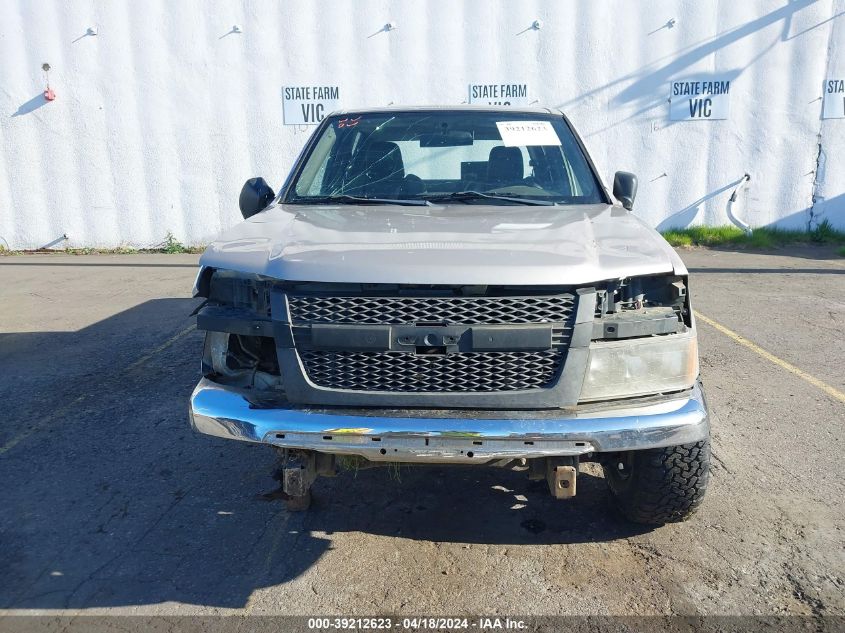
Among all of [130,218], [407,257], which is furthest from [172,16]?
[407,257]

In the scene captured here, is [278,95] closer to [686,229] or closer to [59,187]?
[59,187]

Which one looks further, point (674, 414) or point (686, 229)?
point (686, 229)

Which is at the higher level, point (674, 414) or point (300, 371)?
point (300, 371)

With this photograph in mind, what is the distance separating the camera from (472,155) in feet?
13.8

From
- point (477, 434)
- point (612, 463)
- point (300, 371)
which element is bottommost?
point (612, 463)

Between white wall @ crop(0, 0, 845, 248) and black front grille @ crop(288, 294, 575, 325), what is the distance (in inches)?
370

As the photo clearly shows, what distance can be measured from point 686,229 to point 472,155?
8807mm

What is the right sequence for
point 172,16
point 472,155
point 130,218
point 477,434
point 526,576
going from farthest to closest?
1. point 130,218
2. point 172,16
3. point 472,155
4. point 526,576
5. point 477,434

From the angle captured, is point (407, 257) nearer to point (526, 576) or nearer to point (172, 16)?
point (526, 576)

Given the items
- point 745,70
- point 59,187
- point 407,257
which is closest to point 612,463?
point 407,257

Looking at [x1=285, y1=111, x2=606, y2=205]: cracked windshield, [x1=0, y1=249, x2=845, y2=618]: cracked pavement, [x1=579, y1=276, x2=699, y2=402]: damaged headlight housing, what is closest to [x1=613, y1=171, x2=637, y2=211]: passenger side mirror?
Result: [x1=285, y1=111, x2=606, y2=205]: cracked windshield

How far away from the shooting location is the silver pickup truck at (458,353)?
2658 mm

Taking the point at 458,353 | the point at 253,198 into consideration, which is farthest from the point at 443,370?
the point at 253,198

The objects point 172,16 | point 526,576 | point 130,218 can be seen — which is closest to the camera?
point 526,576
